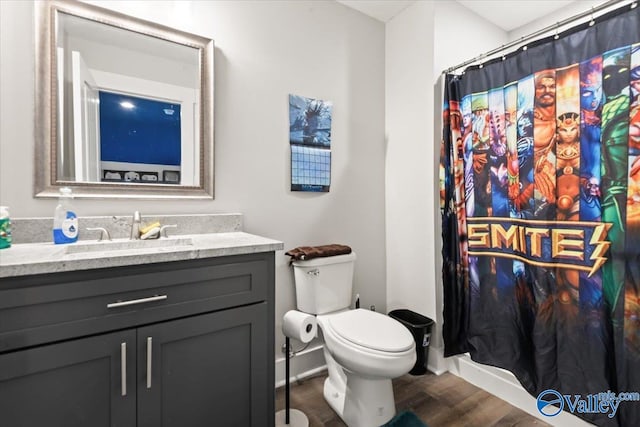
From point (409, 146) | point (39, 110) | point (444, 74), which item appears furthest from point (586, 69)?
point (39, 110)

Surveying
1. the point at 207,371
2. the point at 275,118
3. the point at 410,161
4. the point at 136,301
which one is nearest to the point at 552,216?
the point at 410,161

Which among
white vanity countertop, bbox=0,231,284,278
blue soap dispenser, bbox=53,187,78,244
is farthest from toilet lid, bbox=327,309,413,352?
blue soap dispenser, bbox=53,187,78,244

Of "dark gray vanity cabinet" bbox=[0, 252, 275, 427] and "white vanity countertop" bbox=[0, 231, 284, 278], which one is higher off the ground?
"white vanity countertop" bbox=[0, 231, 284, 278]

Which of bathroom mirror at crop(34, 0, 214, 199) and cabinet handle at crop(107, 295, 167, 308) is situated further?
bathroom mirror at crop(34, 0, 214, 199)

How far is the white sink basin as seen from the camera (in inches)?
48.8

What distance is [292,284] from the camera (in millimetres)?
1939

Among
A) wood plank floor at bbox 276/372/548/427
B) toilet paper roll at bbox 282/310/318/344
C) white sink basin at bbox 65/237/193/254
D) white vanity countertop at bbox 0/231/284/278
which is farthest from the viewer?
wood plank floor at bbox 276/372/548/427

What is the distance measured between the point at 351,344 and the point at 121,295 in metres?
0.95

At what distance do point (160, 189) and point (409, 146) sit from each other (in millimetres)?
1619

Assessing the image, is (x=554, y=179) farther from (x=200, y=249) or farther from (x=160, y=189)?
(x=160, y=189)

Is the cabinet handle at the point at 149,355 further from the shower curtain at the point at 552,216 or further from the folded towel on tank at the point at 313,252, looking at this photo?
the shower curtain at the point at 552,216

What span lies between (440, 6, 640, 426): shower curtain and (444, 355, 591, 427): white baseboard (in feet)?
0.16

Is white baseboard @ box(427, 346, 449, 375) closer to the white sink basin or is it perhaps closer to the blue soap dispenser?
the white sink basin

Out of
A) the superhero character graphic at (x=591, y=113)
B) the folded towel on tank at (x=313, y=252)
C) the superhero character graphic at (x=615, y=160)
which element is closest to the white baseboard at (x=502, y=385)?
the superhero character graphic at (x=615, y=160)
